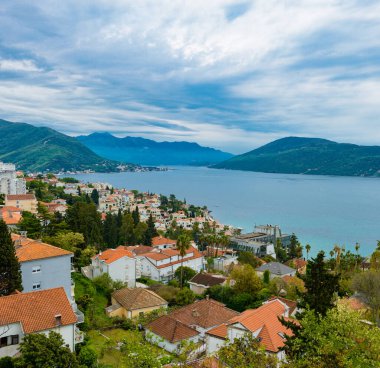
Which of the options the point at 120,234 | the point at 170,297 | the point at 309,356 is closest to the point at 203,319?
the point at 170,297

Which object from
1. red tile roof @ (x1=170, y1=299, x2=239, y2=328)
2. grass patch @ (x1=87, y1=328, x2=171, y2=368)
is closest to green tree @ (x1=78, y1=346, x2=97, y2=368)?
grass patch @ (x1=87, y1=328, x2=171, y2=368)

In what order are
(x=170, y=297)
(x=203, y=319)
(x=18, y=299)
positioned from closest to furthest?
(x=18, y=299)
(x=203, y=319)
(x=170, y=297)

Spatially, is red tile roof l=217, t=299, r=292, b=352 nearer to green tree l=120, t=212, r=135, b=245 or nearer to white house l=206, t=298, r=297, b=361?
white house l=206, t=298, r=297, b=361

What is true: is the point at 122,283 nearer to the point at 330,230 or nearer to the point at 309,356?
the point at 309,356

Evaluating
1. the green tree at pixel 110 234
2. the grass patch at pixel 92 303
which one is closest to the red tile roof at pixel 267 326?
A: the grass patch at pixel 92 303

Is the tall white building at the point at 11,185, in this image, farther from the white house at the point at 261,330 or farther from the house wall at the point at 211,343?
the white house at the point at 261,330
